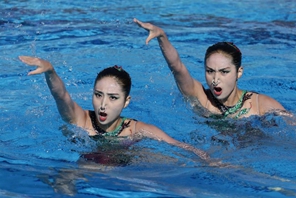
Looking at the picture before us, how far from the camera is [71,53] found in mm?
8398

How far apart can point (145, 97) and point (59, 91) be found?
8.71 feet

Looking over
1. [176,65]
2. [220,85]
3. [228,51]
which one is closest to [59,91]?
[176,65]

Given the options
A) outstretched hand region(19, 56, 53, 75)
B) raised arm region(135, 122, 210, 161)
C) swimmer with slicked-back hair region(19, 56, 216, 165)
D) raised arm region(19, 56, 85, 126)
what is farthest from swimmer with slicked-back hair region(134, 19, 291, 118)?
outstretched hand region(19, 56, 53, 75)

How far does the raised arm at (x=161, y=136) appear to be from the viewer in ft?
16.0

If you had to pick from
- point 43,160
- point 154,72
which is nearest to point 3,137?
point 43,160

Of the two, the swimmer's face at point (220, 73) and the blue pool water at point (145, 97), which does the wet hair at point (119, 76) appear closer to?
the blue pool water at point (145, 97)

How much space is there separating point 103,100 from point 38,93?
250cm

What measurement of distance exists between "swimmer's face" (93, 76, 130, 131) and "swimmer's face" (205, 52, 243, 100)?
98 cm

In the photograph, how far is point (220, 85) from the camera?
5414mm

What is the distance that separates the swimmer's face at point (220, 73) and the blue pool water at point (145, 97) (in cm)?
40

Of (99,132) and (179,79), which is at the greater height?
(179,79)

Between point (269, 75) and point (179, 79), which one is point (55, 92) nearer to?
point (179, 79)

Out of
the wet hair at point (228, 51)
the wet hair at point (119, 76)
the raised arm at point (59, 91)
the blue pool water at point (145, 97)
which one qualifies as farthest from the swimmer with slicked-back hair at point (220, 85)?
the raised arm at point (59, 91)

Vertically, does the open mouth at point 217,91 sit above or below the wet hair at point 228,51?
below
